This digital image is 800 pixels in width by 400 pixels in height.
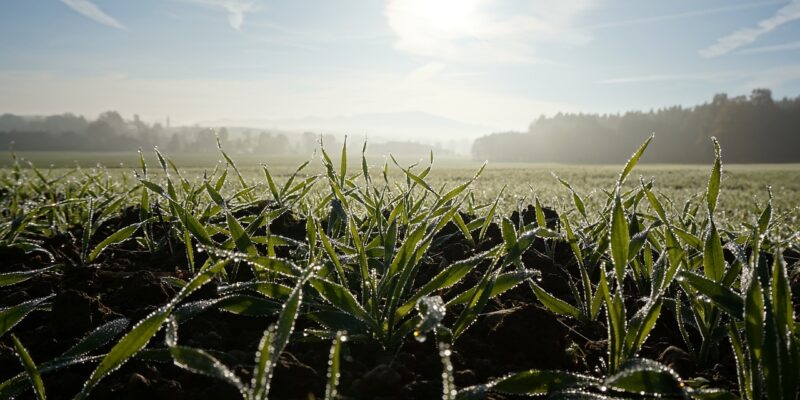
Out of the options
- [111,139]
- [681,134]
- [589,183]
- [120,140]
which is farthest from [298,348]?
[111,139]

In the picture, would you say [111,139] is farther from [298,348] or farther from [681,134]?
[298,348]

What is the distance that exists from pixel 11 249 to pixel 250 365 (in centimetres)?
143

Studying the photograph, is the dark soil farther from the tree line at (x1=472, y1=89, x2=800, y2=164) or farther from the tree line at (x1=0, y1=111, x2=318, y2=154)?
the tree line at (x1=0, y1=111, x2=318, y2=154)

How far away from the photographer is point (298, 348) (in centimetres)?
100

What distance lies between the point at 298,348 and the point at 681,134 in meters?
72.1

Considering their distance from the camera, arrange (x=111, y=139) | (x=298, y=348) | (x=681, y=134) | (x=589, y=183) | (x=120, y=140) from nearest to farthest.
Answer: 1. (x=298, y=348)
2. (x=589, y=183)
3. (x=681, y=134)
4. (x=120, y=140)
5. (x=111, y=139)

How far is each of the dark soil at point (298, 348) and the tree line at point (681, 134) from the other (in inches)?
2248

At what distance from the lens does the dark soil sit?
2.75 feet

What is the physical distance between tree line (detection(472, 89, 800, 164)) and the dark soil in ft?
187

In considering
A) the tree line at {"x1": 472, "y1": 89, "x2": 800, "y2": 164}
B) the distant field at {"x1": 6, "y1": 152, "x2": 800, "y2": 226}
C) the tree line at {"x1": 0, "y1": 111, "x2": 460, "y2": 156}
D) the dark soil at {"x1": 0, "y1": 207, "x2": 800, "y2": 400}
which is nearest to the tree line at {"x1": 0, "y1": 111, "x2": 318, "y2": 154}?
the tree line at {"x1": 0, "y1": 111, "x2": 460, "y2": 156}

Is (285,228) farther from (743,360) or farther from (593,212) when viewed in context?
(593,212)

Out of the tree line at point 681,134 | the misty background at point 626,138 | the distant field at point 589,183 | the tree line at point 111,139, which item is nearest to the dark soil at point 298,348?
the distant field at point 589,183

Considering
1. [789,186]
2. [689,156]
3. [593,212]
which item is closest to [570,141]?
[689,156]

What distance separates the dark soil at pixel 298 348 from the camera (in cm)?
84
